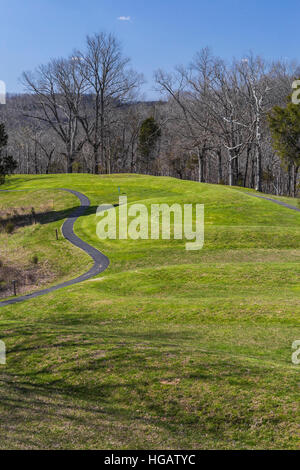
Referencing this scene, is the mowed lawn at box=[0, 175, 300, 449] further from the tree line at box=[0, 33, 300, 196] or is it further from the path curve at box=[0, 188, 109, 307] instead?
the tree line at box=[0, 33, 300, 196]

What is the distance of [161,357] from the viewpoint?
40.9 feet

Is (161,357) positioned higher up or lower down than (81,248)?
lower down

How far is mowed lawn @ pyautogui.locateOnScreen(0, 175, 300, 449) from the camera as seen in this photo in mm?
8844

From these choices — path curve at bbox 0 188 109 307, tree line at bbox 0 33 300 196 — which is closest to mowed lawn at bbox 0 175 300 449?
path curve at bbox 0 188 109 307

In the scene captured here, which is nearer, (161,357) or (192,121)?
(161,357)

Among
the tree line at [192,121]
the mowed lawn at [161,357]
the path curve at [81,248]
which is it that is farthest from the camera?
the tree line at [192,121]

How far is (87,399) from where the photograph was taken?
10.5 meters

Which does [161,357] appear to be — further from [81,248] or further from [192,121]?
[192,121]

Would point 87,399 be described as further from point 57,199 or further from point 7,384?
point 57,199

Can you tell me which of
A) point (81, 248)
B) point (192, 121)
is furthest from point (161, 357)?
point (192, 121)

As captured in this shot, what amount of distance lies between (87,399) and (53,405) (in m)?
0.89

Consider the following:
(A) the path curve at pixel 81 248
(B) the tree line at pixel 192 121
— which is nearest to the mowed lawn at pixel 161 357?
(A) the path curve at pixel 81 248

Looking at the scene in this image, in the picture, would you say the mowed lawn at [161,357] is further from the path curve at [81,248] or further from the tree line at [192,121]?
the tree line at [192,121]

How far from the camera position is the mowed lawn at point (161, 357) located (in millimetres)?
8844
